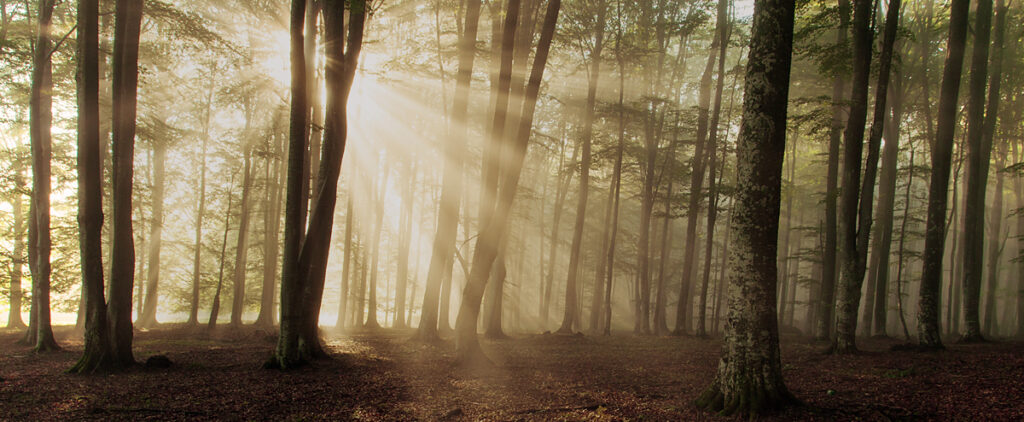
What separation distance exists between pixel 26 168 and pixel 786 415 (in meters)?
24.7

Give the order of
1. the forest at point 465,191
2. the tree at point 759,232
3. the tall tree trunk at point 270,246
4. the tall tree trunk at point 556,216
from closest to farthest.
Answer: the tree at point 759,232
the forest at point 465,191
the tall tree trunk at point 270,246
the tall tree trunk at point 556,216

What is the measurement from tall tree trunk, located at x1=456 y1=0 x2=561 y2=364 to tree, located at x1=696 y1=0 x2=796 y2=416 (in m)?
4.64

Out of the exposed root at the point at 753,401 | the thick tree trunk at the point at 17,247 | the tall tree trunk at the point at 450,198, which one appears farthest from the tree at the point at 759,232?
the thick tree trunk at the point at 17,247

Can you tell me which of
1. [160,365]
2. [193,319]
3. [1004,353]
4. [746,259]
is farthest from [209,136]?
[1004,353]

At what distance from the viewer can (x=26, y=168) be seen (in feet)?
57.7

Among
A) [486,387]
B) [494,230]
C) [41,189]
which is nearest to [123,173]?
[41,189]

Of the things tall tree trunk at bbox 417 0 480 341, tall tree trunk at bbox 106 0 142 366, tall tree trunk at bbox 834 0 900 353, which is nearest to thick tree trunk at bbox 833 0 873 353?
tall tree trunk at bbox 834 0 900 353

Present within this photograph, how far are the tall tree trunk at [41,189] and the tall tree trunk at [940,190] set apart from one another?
19.8 m

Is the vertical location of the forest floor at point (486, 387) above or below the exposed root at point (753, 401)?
below

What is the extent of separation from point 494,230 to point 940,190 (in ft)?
34.6

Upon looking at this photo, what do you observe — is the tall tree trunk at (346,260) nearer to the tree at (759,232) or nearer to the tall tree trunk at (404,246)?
the tall tree trunk at (404,246)

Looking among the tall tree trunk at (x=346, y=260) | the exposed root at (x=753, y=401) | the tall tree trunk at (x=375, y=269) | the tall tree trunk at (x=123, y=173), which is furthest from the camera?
the tall tree trunk at (x=375, y=269)

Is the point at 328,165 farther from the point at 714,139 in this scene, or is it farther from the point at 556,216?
the point at 556,216

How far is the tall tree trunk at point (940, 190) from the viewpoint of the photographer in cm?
1066
